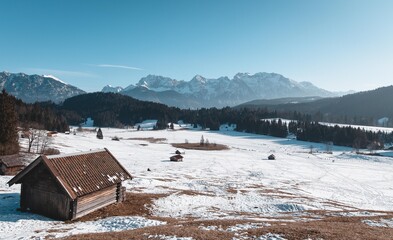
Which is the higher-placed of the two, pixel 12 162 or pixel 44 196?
pixel 44 196

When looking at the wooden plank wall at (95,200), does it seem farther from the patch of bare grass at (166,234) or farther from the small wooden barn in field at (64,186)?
the patch of bare grass at (166,234)

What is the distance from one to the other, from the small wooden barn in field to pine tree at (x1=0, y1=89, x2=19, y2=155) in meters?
39.0

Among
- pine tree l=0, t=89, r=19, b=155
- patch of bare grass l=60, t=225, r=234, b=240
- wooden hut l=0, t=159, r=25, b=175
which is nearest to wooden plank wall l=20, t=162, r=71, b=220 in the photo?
patch of bare grass l=60, t=225, r=234, b=240

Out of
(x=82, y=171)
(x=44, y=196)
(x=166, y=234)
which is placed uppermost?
(x=82, y=171)

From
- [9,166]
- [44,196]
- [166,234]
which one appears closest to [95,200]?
[44,196]

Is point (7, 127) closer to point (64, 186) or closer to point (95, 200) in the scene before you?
point (95, 200)

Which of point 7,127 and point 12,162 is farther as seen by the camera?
point 7,127

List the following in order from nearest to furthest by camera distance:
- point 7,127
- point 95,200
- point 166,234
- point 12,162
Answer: point 166,234
point 95,200
point 12,162
point 7,127

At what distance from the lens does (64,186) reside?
27.6 metres

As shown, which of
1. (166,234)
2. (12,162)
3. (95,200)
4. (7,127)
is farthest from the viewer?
(7,127)

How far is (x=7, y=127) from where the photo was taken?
64.2 metres

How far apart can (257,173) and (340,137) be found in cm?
13900

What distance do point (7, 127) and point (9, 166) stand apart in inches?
684

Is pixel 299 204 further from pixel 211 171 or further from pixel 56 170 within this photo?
pixel 211 171
